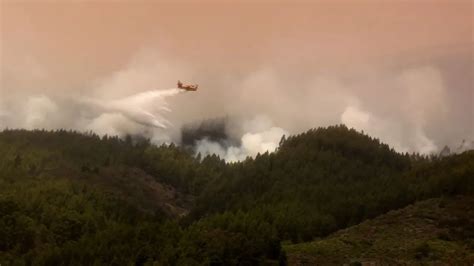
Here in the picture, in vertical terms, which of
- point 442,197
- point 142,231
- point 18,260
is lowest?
point 18,260

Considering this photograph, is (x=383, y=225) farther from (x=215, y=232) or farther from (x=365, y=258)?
(x=215, y=232)

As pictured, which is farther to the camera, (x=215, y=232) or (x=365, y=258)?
(x=215, y=232)

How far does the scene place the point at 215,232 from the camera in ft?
594

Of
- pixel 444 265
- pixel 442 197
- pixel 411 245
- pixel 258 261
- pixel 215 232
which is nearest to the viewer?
pixel 444 265

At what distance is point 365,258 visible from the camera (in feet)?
417

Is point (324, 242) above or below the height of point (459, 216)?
below

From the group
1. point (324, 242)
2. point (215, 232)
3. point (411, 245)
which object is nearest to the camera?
point (411, 245)

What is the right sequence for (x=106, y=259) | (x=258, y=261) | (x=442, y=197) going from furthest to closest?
(x=442, y=197), (x=106, y=259), (x=258, y=261)

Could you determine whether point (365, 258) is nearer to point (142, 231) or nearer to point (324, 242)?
point (324, 242)

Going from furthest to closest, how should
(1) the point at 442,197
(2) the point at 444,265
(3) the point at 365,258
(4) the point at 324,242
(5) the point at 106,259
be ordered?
1. (1) the point at 442,197
2. (5) the point at 106,259
3. (4) the point at 324,242
4. (3) the point at 365,258
5. (2) the point at 444,265

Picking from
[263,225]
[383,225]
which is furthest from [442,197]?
[263,225]

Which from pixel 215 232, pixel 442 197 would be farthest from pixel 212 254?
pixel 442 197

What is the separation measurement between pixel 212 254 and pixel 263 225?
38.1 m

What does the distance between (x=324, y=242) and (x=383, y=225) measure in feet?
91.1
